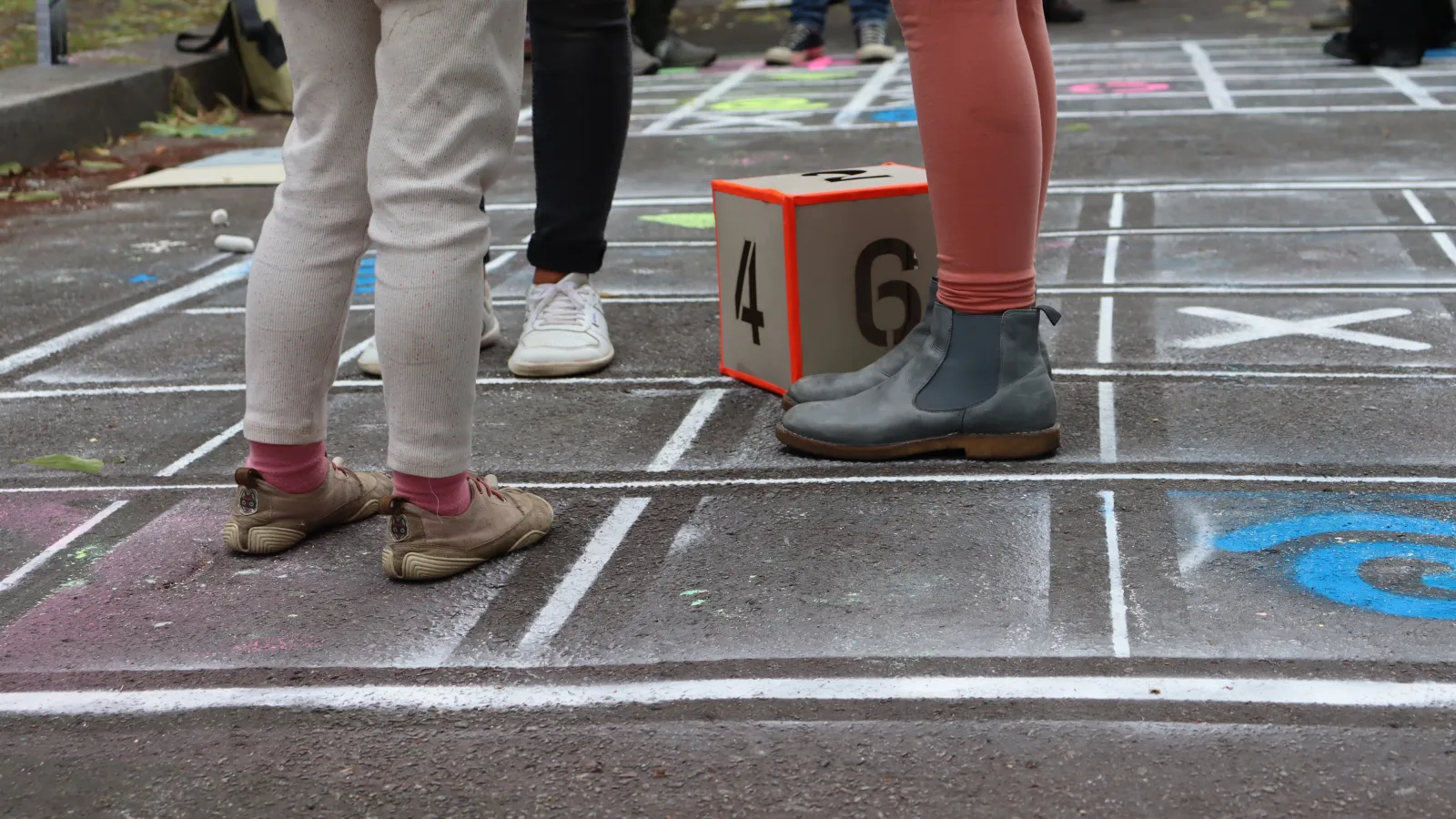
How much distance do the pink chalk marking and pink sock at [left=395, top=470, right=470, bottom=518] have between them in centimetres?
557

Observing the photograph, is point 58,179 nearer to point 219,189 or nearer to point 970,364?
point 219,189

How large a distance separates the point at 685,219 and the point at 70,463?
2.34m

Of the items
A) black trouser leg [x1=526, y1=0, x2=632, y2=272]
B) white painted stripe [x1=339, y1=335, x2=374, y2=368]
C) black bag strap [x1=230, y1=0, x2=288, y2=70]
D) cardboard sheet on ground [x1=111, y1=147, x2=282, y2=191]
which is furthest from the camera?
black bag strap [x1=230, y1=0, x2=288, y2=70]

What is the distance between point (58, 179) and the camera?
5.75 meters

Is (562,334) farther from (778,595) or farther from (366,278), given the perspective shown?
(778,595)

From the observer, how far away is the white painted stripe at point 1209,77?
6.38 metres

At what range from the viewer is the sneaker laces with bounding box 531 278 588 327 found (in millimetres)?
3018

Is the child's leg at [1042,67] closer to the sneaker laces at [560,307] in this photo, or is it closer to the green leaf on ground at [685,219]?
the sneaker laces at [560,307]

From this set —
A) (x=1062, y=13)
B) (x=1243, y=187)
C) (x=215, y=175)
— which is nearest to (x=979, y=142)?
(x=1243, y=187)

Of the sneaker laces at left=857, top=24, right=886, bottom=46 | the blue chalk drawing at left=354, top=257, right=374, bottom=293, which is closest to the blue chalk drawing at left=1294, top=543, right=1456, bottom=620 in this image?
the blue chalk drawing at left=354, top=257, right=374, bottom=293

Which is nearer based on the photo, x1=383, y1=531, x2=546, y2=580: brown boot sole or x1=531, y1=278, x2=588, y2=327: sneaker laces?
x1=383, y1=531, x2=546, y2=580: brown boot sole

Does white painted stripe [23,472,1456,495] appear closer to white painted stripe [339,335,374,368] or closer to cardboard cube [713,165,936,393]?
cardboard cube [713,165,936,393]

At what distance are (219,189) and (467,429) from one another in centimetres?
387

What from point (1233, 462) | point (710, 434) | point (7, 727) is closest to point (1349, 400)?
point (1233, 462)
